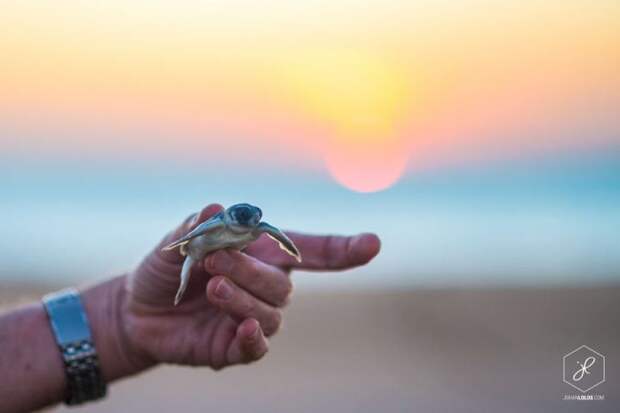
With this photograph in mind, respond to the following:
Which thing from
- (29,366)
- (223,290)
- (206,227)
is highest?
(206,227)

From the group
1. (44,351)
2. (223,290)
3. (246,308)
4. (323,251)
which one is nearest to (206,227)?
(223,290)

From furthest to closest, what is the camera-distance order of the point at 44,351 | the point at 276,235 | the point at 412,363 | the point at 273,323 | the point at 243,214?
the point at 412,363
the point at 44,351
the point at 273,323
the point at 276,235
the point at 243,214

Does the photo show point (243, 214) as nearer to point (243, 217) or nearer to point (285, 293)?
point (243, 217)

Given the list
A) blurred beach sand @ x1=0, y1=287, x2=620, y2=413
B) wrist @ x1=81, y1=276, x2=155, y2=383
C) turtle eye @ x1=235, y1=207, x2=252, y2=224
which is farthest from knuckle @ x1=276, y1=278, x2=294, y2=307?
blurred beach sand @ x1=0, y1=287, x2=620, y2=413

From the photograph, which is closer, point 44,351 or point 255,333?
point 255,333

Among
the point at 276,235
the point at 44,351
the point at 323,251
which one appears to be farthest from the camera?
the point at 44,351

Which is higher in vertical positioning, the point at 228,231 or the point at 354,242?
the point at 354,242

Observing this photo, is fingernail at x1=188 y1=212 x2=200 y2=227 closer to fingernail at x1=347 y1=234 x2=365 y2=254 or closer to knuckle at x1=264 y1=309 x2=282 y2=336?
knuckle at x1=264 y1=309 x2=282 y2=336
